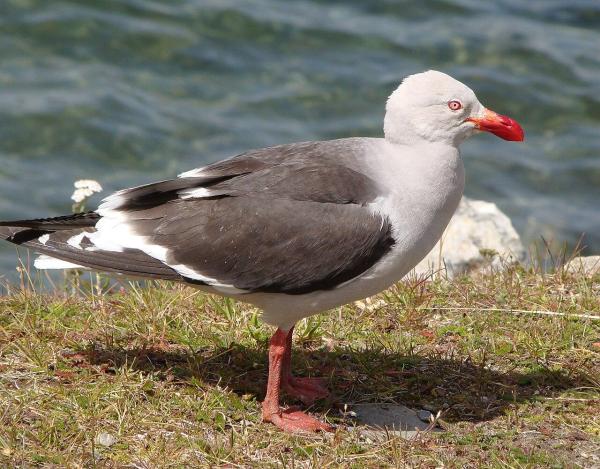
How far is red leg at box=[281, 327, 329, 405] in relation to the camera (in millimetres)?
5332

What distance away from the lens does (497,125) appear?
5.28 meters

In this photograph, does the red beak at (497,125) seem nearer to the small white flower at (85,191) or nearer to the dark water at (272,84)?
the small white flower at (85,191)

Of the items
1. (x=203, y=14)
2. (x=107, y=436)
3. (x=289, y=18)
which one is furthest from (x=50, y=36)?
(x=107, y=436)

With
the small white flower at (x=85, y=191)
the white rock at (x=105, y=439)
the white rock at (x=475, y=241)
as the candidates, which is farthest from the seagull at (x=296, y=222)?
the white rock at (x=475, y=241)

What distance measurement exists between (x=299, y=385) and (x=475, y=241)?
3.61 m

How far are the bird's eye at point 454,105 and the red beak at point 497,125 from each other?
0.12m

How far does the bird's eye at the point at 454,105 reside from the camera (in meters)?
5.16

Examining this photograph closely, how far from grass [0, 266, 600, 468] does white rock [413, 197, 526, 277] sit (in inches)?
46.8

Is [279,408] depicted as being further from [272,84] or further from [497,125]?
[272,84]

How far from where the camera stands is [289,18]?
15.8 meters

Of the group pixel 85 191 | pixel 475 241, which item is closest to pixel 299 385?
pixel 85 191

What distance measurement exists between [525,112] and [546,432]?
1005cm

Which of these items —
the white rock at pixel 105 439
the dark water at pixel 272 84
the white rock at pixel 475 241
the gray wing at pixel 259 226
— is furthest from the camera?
the dark water at pixel 272 84

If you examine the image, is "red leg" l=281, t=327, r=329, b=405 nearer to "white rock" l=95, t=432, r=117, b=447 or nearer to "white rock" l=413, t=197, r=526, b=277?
"white rock" l=95, t=432, r=117, b=447
